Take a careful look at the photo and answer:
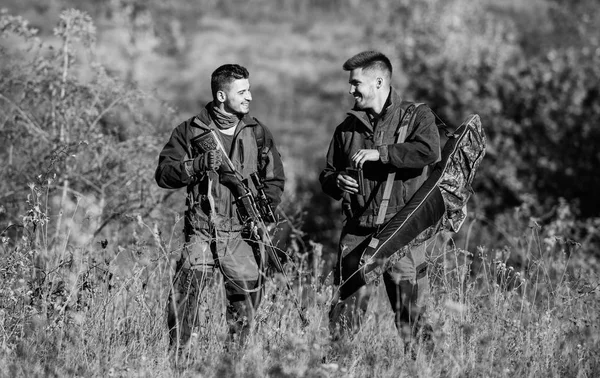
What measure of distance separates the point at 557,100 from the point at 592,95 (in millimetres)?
1128

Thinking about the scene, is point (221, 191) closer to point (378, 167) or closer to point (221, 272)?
point (221, 272)

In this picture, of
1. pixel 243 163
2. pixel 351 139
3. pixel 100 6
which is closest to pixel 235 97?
pixel 243 163

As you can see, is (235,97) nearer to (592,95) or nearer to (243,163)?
(243,163)

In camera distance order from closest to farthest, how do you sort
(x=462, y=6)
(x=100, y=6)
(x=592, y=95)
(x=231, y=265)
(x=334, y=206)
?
(x=231, y=265), (x=592, y=95), (x=334, y=206), (x=100, y=6), (x=462, y=6)

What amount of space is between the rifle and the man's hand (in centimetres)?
59

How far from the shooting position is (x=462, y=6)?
49125mm

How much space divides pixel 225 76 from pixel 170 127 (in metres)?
3.70

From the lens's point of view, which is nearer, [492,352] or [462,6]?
[492,352]

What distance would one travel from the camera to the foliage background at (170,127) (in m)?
7.09

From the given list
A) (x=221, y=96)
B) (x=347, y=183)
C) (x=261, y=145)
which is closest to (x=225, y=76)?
(x=221, y=96)

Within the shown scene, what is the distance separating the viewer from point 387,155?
4.76 metres

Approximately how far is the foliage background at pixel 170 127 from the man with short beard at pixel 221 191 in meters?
0.27

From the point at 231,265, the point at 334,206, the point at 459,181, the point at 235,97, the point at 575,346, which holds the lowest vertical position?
the point at 334,206

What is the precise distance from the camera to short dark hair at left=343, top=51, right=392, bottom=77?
5.06 meters
